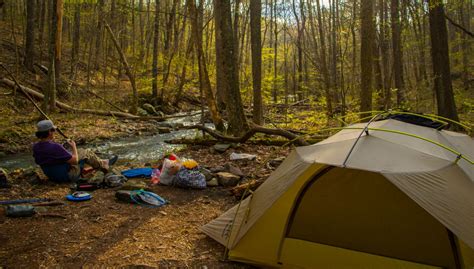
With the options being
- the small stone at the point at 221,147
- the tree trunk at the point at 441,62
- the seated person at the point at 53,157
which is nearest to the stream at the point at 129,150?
the small stone at the point at 221,147

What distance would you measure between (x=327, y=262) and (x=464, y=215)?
4.59 feet

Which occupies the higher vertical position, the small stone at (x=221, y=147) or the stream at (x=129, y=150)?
the small stone at (x=221, y=147)

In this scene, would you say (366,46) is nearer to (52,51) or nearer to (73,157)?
(73,157)

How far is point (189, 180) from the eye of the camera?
20.0ft

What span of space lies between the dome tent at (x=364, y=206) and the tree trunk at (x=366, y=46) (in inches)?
197

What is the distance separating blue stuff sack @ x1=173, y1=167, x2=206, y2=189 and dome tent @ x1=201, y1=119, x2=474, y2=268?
74.8 inches

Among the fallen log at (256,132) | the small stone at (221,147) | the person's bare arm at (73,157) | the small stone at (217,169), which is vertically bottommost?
the small stone at (217,169)

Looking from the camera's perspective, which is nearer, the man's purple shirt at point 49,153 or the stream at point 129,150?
the man's purple shirt at point 49,153

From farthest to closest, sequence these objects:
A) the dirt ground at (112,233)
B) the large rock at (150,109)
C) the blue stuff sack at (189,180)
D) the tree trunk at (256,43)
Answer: the large rock at (150,109), the tree trunk at (256,43), the blue stuff sack at (189,180), the dirt ground at (112,233)

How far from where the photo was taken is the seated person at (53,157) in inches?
237

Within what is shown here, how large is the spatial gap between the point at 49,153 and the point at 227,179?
118 inches

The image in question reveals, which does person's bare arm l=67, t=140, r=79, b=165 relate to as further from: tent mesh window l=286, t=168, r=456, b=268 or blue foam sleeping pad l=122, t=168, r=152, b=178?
tent mesh window l=286, t=168, r=456, b=268

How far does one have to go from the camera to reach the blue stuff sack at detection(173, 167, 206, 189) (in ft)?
20.0

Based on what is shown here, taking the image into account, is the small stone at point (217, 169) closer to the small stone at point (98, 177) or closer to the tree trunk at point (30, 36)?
the small stone at point (98, 177)
